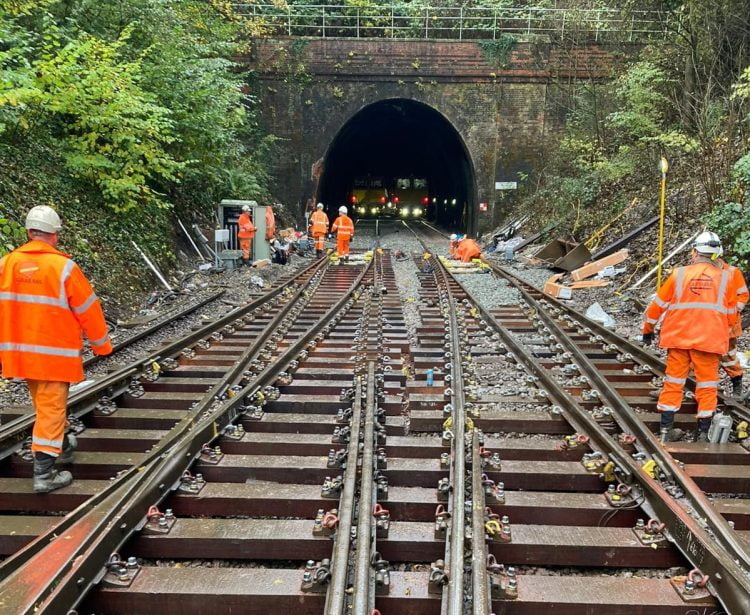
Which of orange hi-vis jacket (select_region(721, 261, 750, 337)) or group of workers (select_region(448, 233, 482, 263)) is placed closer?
orange hi-vis jacket (select_region(721, 261, 750, 337))

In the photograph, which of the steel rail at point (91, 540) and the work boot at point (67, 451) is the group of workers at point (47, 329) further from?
the steel rail at point (91, 540)

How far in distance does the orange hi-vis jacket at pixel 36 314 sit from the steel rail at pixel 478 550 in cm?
248

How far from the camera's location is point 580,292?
33.7 ft

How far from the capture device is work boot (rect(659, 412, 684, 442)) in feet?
12.5

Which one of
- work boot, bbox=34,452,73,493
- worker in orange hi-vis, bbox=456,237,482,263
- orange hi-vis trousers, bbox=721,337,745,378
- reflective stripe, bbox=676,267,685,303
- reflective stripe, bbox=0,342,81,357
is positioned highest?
reflective stripe, bbox=676,267,685,303

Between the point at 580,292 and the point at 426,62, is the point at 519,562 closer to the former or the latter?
the point at 580,292

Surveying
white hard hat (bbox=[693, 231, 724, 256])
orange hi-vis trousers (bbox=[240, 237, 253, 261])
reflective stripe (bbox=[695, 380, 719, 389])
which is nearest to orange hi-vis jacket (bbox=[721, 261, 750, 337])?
white hard hat (bbox=[693, 231, 724, 256])

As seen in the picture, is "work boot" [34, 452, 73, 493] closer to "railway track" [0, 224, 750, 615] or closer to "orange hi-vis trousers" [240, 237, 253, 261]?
"railway track" [0, 224, 750, 615]

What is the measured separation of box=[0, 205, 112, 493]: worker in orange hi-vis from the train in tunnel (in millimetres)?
37427

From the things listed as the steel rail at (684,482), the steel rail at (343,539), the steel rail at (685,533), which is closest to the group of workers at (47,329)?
the steel rail at (343,539)

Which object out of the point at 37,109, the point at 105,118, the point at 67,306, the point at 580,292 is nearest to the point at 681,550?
the point at 67,306

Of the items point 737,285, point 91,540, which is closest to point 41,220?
point 91,540

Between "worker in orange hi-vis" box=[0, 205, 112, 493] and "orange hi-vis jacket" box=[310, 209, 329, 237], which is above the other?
"orange hi-vis jacket" box=[310, 209, 329, 237]

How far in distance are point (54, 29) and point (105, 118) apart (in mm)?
1336
